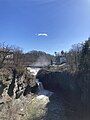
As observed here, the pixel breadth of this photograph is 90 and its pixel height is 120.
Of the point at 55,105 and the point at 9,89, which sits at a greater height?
the point at 9,89

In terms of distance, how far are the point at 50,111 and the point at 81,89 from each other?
16.1 ft

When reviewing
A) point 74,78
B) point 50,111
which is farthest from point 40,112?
point 74,78

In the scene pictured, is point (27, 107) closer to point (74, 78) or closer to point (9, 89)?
point (9, 89)

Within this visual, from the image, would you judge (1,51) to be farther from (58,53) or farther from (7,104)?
(58,53)

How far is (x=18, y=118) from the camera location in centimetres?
2345

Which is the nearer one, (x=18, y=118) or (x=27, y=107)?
(x=18, y=118)

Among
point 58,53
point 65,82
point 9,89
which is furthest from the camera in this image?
point 58,53

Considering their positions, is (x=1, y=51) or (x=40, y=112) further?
(x=1, y=51)

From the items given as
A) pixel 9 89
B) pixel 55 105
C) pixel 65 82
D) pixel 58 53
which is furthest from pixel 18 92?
pixel 58 53

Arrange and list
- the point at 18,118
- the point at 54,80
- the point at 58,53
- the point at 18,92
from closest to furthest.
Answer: the point at 18,118
the point at 18,92
the point at 54,80
the point at 58,53

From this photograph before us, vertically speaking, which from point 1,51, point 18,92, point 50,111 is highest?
point 1,51

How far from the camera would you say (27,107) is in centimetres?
2806

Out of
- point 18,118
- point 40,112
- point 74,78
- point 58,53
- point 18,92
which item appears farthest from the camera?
point 58,53

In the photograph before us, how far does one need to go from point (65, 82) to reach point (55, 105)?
8263mm
